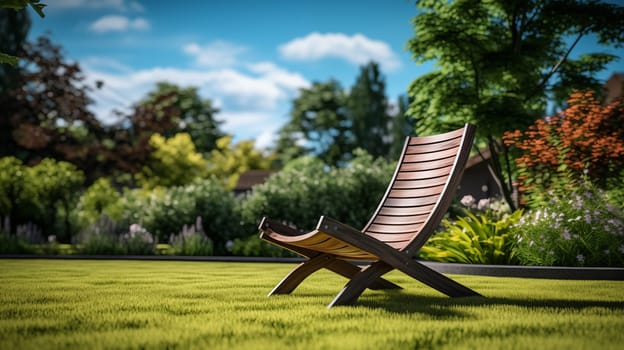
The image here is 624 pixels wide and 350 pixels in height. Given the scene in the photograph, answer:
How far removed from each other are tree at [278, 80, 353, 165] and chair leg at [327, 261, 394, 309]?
49.5 m

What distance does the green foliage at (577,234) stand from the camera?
8195 millimetres

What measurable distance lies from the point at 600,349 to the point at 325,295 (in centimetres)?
317

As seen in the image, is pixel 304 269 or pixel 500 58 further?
pixel 500 58

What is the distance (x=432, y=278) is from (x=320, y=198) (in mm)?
10305

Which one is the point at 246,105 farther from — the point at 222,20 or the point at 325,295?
the point at 325,295

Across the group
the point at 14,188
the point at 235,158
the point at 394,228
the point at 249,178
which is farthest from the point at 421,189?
the point at 235,158

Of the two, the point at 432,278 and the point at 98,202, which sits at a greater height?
the point at 98,202

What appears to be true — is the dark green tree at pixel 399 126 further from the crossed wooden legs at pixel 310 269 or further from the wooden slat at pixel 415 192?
the crossed wooden legs at pixel 310 269

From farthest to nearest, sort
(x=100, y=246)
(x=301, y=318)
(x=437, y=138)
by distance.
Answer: (x=100, y=246), (x=437, y=138), (x=301, y=318)

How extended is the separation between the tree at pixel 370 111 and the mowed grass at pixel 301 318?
46216 millimetres

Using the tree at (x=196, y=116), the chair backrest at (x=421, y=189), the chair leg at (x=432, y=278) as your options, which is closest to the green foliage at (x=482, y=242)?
the chair backrest at (x=421, y=189)

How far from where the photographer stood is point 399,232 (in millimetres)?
5801

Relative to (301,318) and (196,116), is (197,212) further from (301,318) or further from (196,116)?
(196,116)

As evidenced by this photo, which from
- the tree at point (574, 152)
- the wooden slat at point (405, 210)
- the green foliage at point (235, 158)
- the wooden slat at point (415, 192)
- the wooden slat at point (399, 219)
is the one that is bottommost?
the wooden slat at point (399, 219)
